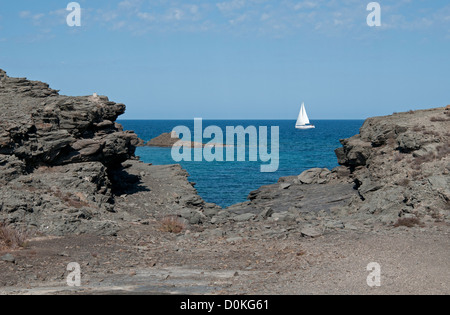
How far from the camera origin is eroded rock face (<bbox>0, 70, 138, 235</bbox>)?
21.0 metres

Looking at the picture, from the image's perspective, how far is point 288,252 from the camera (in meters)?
17.4

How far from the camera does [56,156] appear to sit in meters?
26.8

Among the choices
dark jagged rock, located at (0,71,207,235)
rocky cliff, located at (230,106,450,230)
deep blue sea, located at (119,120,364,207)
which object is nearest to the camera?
dark jagged rock, located at (0,71,207,235)

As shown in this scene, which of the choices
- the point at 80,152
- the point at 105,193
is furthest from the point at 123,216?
the point at 80,152

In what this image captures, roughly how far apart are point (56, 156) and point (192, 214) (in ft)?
25.5

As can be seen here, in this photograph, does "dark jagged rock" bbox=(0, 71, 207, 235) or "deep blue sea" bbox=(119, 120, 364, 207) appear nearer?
"dark jagged rock" bbox=(0, 71, 207, 235)

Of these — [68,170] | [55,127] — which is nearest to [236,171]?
[55,127]

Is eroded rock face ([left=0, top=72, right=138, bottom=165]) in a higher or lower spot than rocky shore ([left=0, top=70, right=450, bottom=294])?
higher

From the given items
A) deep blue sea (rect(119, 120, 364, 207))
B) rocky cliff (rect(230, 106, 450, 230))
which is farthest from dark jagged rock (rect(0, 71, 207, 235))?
deep blue sea (rect(119, 120, 364, 207))

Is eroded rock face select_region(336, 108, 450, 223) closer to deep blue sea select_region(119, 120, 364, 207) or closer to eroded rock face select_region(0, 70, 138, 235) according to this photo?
eroded rock face select_region(0, 70, 138, 235)

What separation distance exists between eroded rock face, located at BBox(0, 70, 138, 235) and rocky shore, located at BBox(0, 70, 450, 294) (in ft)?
0.23

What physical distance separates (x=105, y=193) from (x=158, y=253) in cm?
1020

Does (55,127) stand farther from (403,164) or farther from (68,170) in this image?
(403,164)

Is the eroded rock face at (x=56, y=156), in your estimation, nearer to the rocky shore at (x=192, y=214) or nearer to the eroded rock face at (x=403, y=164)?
the rocky shore at (x=192, y=214)
